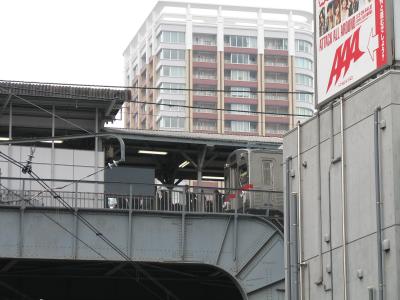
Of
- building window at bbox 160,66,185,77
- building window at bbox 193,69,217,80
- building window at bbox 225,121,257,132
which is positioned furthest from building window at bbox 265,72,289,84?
building window at bbox 160,66,185,77

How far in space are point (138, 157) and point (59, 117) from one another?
9722mm

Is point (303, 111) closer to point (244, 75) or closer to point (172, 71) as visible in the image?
point (244, 75)

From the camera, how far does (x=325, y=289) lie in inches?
1062

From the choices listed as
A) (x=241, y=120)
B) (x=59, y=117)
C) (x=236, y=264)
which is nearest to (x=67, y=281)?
(x=59, y=117)

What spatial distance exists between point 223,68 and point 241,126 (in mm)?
10682

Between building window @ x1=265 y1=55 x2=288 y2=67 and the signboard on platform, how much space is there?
16019 cm

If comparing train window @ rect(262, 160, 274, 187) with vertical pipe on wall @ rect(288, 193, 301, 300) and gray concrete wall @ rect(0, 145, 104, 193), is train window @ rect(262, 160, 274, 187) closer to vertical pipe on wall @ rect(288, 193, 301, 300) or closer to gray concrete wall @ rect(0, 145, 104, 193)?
gray concrete wall @ rect(0, 145, 104, 193)

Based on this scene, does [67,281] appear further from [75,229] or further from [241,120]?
[241,120]

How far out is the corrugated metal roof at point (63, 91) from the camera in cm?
4900

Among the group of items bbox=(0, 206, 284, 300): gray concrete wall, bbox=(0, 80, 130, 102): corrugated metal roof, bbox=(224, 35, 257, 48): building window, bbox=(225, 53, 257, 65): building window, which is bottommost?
bbox=(0, 206, 284, 300): gray concrete wall

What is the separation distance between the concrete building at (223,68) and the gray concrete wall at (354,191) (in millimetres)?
151427

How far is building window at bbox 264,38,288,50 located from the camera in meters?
191

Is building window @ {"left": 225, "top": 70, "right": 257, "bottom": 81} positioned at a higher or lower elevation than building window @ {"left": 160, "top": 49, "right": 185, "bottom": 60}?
lower

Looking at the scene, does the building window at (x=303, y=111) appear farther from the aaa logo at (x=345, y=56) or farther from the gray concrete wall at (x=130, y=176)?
the aaa logo at (x=345, y=56)
